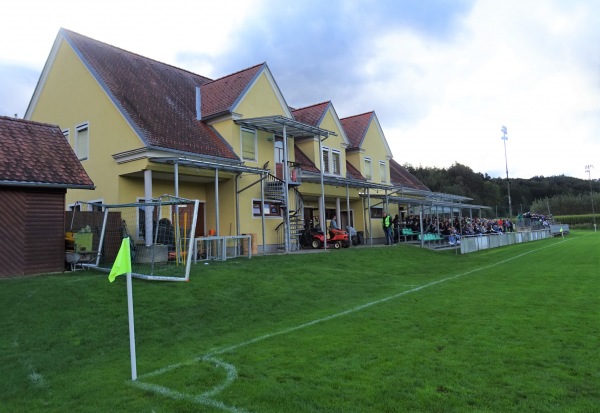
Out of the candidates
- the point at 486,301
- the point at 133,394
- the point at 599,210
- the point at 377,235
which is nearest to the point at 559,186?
the point at 599,210

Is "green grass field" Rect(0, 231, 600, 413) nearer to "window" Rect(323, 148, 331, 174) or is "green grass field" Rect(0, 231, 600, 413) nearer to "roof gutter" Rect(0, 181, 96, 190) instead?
"roof gutter" Rect(0, 181, 96, 190)

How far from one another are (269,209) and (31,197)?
455 inches

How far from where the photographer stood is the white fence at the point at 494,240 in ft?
89.0

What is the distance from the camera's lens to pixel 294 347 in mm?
6125

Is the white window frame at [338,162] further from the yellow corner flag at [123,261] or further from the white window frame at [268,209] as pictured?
the yellow corner flag at [123,261]

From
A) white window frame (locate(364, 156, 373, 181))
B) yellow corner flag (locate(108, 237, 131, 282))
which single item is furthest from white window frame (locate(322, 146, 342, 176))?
yellow corner flag (locate(108, 237, 131, 282))

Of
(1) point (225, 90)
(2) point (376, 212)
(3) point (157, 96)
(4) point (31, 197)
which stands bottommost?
(4) point (31, 197)

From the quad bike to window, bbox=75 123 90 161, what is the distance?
1135 cm

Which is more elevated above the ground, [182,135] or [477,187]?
[477,187]

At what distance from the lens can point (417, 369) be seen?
5.03 meters

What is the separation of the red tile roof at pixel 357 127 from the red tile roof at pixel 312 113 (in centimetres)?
451

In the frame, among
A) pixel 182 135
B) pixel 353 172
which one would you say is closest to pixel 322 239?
pixel 182 135

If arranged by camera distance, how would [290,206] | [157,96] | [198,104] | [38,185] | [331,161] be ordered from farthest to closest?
[331,161] < [290,206] < [198,104] < [157,96] < [38,185]

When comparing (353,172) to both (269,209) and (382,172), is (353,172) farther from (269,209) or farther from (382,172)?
(269,209)
